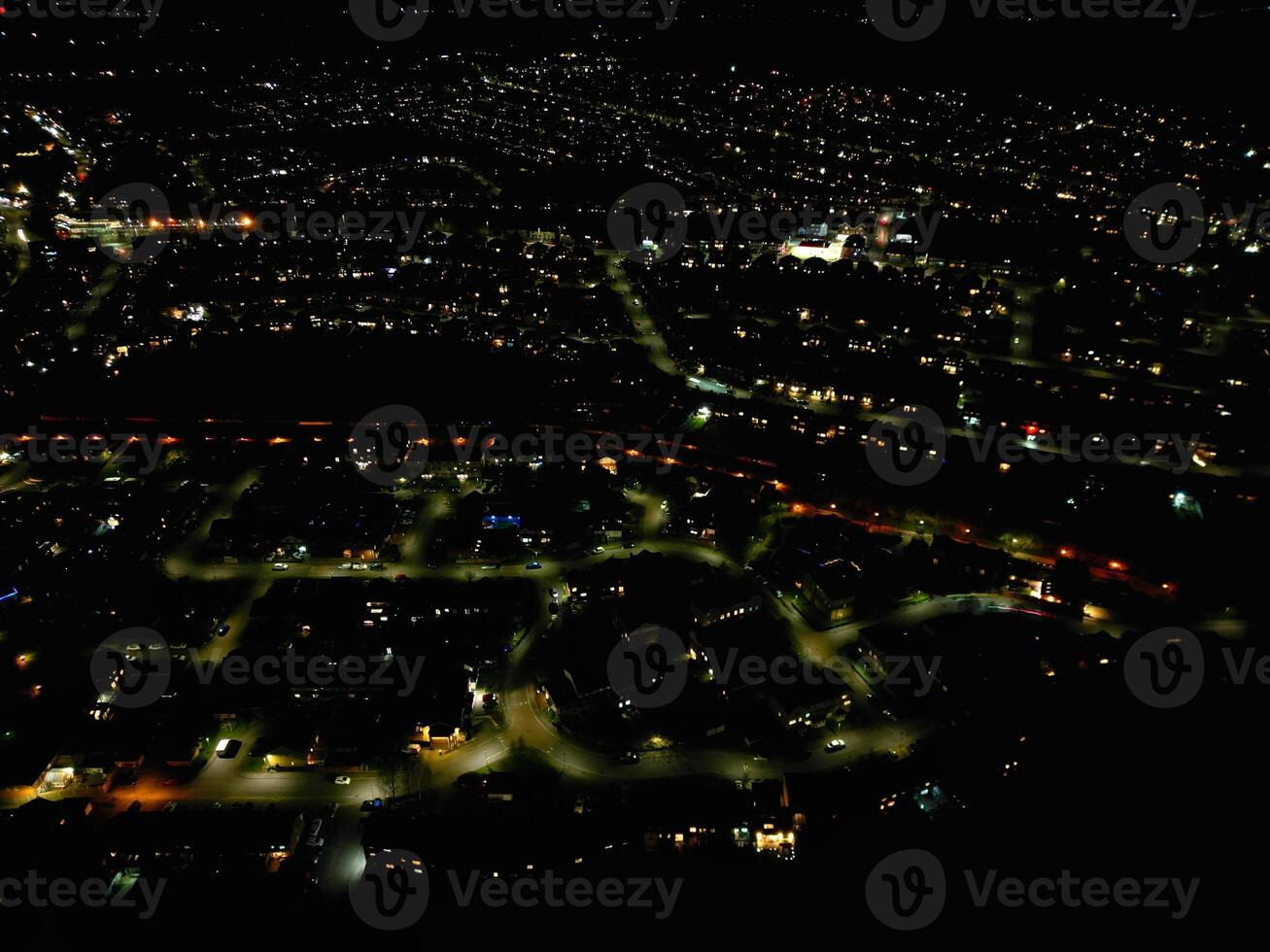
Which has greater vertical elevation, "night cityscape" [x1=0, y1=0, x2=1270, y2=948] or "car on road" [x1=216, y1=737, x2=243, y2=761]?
"night cityscape" [x1=0, y1=0, x2=1270, y2=948]

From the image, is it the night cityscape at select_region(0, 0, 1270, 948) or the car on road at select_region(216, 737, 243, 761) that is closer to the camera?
the night cityscape at select_region(0, 0, 1270, 948)

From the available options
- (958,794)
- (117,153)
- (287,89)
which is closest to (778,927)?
(958,794)

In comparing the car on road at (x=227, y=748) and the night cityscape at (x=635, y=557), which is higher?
the night cityscape at (x=635, y=557)

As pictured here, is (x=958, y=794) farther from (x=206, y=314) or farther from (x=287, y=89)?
(x=287, y=89)

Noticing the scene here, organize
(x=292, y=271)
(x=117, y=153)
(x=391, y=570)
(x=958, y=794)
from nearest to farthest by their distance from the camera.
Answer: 1. (x=958, y=794)
2. (x=391, y=570)
3. (x=292, y=271)
4. (x=117, y=153)

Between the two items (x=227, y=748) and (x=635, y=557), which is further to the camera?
(x=635, y=557)

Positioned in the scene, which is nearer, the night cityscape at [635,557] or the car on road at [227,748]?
the night cityscape at [635,557]

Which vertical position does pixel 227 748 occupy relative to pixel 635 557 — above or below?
below

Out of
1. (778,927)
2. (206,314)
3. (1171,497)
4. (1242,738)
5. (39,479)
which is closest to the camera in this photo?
(778,927)
